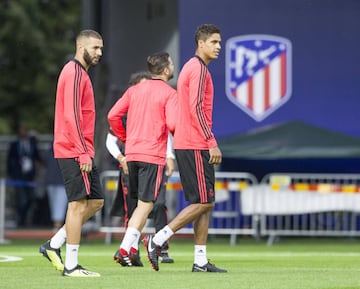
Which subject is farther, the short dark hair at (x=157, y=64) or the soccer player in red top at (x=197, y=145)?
the short dark hair at (x=157, y=64)

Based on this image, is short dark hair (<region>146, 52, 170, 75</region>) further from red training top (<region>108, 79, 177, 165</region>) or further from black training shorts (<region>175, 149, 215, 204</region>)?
black training shorts (<region>175, 149, 215, 204</region>)

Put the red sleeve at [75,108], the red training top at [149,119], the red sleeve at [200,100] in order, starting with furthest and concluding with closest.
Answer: the red training top at [149,119], the red sleeve at [200,100], the red sleeve at [75,108]

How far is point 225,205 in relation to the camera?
68.0ft

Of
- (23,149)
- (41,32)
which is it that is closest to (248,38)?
(23,149)

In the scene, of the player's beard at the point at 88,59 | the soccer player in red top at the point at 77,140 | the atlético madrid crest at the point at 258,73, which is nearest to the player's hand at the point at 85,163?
the soccer player in red top at the point at 77,140

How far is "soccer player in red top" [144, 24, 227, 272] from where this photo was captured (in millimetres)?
12289

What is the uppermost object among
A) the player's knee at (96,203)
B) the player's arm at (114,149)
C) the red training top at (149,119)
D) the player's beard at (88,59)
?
the player's beard at (88,59)

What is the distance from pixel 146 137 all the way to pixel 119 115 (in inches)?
25.4

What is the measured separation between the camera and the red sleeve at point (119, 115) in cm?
1353

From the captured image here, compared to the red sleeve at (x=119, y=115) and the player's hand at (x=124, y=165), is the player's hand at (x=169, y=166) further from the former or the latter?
the red sleeve at (x=119, y=115)

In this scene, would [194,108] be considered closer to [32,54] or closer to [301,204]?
[301,204]

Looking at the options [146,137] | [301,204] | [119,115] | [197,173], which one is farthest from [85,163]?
[301,204]

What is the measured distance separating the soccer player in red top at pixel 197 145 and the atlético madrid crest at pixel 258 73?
30.3 ft

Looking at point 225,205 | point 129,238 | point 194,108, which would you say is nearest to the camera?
point 194,108
